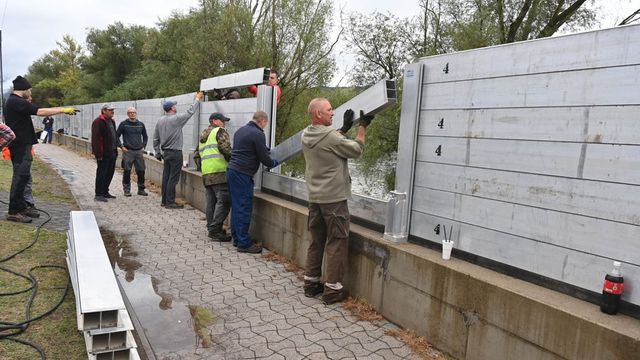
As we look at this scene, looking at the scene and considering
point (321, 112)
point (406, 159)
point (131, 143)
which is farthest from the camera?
point (131, 143)

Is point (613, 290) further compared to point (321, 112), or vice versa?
point (321, 112)

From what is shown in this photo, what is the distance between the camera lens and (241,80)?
7.07 metres

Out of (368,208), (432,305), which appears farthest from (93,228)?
(432,305)

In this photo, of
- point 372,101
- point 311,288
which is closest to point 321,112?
point 372,101

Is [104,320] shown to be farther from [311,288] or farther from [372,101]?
[372,101]

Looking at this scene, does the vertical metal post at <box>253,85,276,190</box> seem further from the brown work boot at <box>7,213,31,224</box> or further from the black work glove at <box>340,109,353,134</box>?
the brown work boot at <box>7,213,31,224</box>

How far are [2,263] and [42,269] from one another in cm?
41

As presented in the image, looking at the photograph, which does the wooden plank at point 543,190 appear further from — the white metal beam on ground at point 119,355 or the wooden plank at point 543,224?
the white metal beam on ground at point 119,355

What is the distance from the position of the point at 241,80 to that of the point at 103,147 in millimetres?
3628

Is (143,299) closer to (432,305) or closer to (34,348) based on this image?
(34,348)

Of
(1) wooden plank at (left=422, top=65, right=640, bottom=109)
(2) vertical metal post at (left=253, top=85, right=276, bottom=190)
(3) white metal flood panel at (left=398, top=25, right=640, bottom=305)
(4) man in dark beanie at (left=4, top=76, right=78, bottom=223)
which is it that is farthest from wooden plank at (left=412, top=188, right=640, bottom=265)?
(4) man in dark beanie at (left=4, top=76, right=78, bottom=223)

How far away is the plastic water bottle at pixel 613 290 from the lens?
2.48 metres

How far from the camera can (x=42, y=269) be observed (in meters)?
4.76

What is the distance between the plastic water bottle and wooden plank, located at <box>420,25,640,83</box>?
1139 mm
